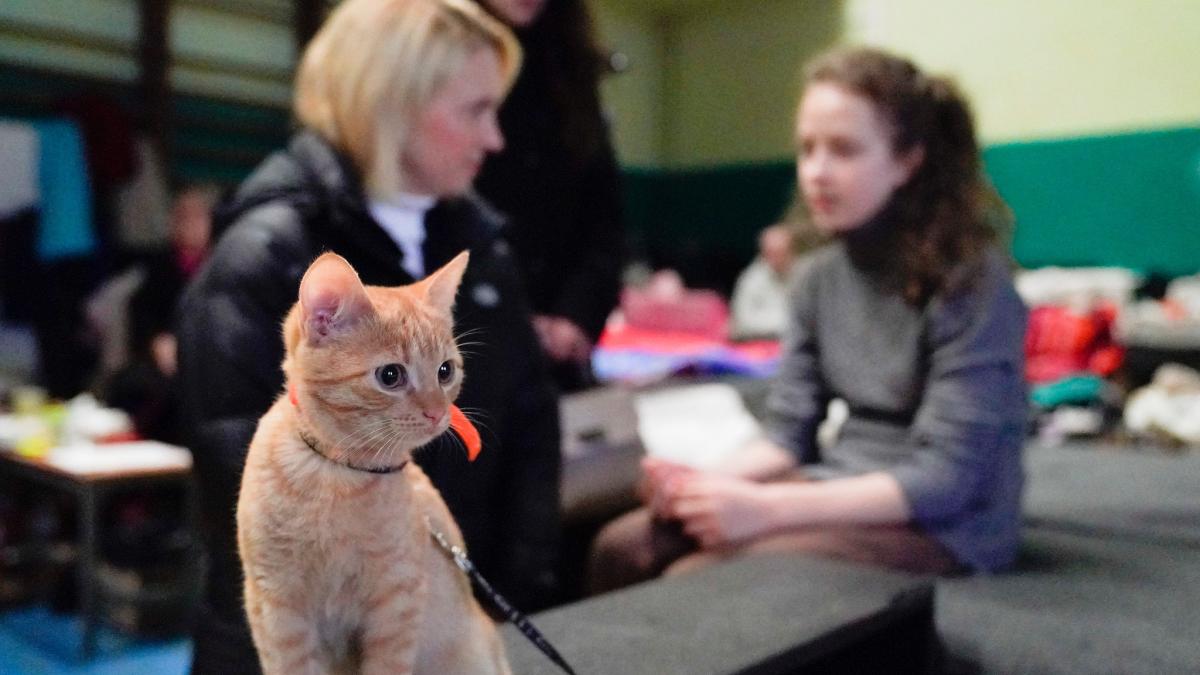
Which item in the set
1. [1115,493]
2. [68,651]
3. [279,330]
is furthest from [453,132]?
[68,651]

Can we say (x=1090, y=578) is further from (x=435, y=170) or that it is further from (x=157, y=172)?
(x=157, y=172)

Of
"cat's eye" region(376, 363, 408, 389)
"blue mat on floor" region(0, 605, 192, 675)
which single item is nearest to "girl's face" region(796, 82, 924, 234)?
"cat's eye" region(376, 363, 408, 389)

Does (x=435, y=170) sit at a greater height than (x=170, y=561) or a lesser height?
greater

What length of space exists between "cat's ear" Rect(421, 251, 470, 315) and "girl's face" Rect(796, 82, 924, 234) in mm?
730

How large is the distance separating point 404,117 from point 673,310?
10.6ft

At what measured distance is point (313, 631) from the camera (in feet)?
1.37

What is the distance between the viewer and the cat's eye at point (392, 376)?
415 mm

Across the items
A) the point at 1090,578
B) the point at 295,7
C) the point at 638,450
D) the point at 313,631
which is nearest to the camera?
the point at 313,631

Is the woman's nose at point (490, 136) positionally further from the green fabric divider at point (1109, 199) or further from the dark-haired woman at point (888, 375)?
the green fabric divider at point (1109, 199)

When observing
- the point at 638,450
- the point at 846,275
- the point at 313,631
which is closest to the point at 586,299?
the point at 638,450

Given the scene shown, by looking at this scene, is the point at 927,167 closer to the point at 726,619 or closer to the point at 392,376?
the point at 726,619

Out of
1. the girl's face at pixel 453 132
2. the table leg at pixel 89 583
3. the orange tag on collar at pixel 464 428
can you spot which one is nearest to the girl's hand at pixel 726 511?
the girl's face at pixel 453 132

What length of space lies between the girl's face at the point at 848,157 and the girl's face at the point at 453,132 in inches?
18.3

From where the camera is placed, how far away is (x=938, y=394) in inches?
39.1
